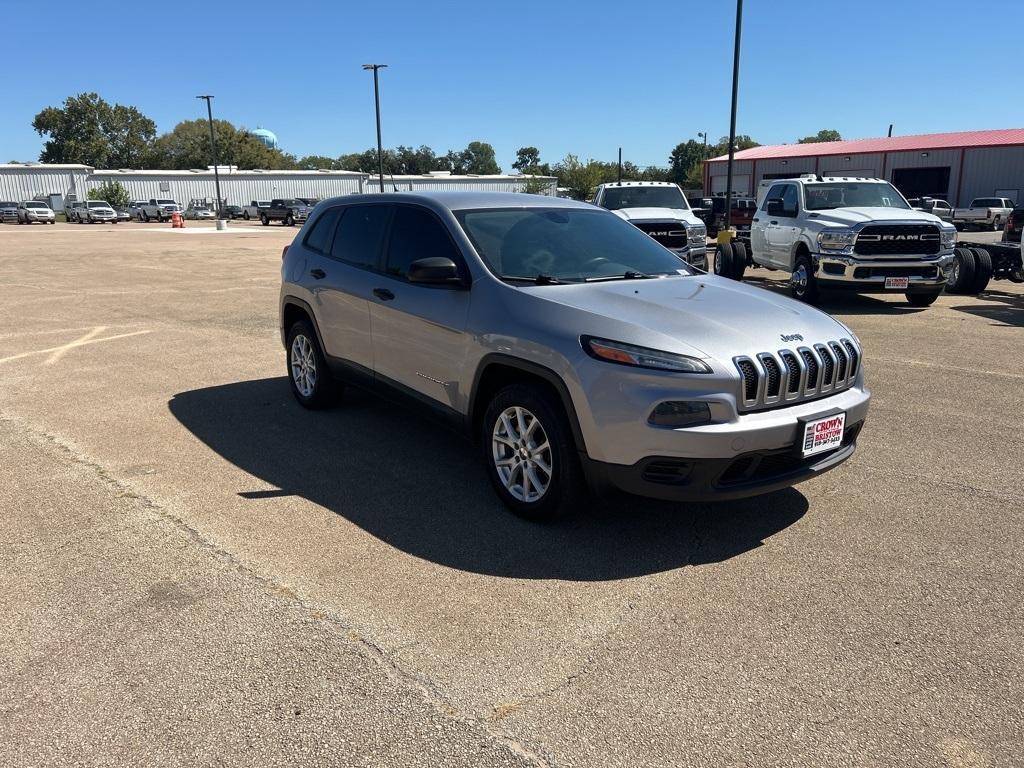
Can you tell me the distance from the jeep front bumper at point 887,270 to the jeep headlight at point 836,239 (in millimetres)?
126

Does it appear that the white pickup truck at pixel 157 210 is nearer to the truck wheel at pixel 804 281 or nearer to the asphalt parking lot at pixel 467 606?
the truck wheel at pixel 804 281

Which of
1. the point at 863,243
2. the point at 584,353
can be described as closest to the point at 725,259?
the point at 863,243

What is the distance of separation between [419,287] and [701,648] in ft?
9.23

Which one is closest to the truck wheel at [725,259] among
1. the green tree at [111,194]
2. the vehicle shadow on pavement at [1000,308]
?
the vehicle shadow on pavement at [1000,308]

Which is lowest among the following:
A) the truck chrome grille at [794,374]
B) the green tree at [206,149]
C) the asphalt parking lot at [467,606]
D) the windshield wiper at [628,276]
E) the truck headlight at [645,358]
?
the asphalt parking lot at [467,606]

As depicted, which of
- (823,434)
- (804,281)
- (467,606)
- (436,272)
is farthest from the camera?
(804,281)

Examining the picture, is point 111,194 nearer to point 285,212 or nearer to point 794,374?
point 285,212

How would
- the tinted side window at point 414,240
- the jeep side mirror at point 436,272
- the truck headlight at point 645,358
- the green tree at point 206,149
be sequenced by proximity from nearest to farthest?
1. the truck headlight at point 645,358
2. the jeep side mirror at point 436,272
3. the tinted side window at point 414,240
4. the green tree at point 206,149

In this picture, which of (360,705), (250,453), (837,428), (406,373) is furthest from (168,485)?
(837,428)

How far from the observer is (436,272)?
15.0 feet

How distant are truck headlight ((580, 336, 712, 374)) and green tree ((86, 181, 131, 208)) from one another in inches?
3157

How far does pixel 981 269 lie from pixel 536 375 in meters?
12.5

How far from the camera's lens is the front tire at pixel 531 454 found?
13.3 feet

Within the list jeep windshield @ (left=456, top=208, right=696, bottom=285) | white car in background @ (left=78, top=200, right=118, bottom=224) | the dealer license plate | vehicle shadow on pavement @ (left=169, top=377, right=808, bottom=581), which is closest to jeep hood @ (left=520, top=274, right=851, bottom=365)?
jeep windshield @ (left=456, top=208, right=696, bottom=285)
